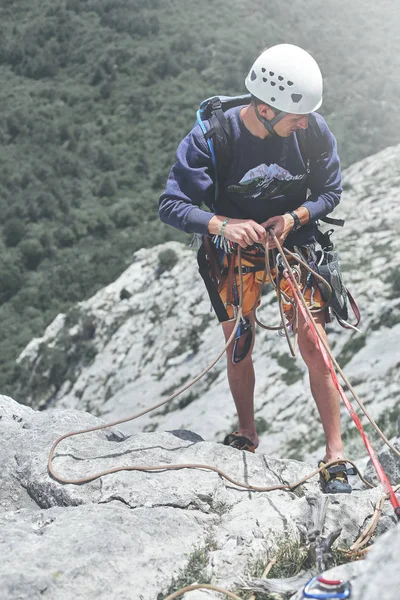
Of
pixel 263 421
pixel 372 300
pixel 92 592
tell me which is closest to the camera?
pixel 92 592

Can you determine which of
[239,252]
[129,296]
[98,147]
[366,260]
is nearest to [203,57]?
[98,147]

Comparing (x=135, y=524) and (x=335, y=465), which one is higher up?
(x=135, y=524)

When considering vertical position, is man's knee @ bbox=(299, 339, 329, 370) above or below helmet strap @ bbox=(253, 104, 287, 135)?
below

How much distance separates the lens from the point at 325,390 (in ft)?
13.6

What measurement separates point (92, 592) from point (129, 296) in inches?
620

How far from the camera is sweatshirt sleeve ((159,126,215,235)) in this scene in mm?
3912

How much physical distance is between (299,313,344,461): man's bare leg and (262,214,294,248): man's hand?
1.50 ft

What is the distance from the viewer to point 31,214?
32.5 meters

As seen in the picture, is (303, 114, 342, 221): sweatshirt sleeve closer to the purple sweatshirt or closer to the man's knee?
the purple sweatshirt

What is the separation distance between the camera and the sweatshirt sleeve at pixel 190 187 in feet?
12.8

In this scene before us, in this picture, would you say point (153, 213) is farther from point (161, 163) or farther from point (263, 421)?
point (263, 421)

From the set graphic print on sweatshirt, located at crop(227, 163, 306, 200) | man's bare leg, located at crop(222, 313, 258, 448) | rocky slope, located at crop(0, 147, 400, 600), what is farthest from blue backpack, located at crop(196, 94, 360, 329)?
rocky slope, located at crop(0, 147, 400, 600)

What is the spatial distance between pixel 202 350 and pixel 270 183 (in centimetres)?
1044

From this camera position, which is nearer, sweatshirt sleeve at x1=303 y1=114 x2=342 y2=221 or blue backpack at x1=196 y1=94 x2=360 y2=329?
blue backpack at x1=196 y1=94 x2=360 y2=329
